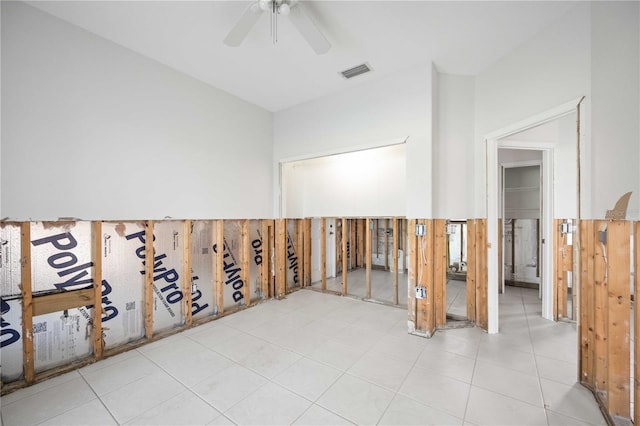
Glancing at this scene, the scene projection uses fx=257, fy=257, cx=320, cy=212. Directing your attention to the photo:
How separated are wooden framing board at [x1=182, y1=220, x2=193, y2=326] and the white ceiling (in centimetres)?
205

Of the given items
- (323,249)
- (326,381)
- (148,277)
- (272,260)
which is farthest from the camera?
(323,249)

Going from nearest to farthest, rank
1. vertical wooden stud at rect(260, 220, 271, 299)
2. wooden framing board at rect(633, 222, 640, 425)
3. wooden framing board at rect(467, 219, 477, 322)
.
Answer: wooden framing board at rect(633, 222, 640, 425) < wooden framing board at rect(467, 219, 477, 322) < vertical wooden stud at rect(260, 220, 271, 299)

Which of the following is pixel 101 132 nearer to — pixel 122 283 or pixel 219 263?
pixel 122 283

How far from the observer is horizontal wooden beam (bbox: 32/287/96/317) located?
233cm

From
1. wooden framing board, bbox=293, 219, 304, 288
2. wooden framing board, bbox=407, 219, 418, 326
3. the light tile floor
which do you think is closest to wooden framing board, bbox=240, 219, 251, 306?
the light tile floor

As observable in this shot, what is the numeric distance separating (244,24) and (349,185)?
10.1 ft

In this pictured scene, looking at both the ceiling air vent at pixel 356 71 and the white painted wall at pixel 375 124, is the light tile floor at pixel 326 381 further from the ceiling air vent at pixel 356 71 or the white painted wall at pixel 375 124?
the ceiling air vent at pixel 356 71

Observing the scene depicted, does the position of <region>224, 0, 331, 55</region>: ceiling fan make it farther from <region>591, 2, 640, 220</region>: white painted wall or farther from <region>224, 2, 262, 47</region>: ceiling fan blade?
<region>591, 2, 640, 220</region>: white painted wall

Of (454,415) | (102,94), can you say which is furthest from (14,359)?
(454,415)

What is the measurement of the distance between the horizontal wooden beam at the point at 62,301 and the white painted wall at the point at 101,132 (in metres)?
0.74

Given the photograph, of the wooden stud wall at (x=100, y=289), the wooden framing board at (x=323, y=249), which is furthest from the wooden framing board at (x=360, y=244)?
the wooden stud wall at (x=100, y=289)

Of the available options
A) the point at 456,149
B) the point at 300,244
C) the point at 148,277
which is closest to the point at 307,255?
the point at 300,244

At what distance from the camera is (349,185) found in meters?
4.77

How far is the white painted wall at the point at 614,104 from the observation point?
1.72m
